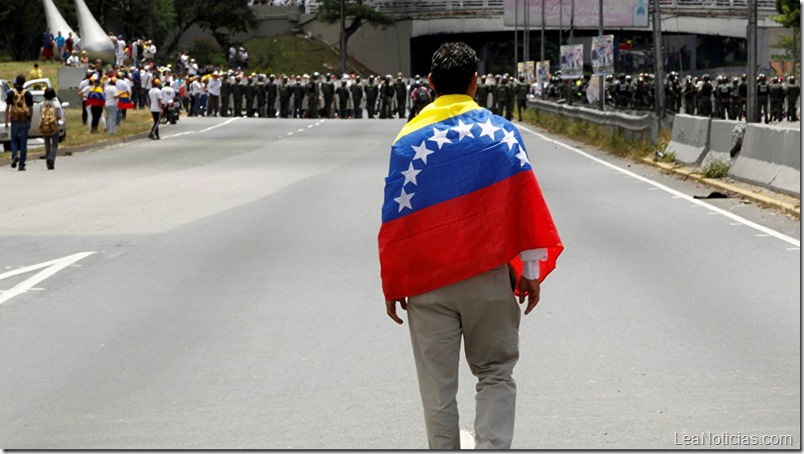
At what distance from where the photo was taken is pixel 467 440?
680 centimetres

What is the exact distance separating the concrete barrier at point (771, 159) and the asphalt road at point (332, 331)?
84 cm

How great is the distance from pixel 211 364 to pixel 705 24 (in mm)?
110080

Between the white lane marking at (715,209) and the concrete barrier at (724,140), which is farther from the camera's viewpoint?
the concrete barrier at (724,140)

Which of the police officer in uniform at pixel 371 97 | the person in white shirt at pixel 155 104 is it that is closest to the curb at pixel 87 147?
the person in white shirt at pixel 155 104

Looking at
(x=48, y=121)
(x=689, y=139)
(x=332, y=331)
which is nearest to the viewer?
(x=332, y=331)

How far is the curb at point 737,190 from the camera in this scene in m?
17.7

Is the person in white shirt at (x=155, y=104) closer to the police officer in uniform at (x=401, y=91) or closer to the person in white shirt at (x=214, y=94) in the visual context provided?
the person in white shirt at (x=214, y=94)

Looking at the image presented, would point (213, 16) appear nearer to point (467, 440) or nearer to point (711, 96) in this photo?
point (711, 96)

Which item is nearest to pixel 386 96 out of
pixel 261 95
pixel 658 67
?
pixel 261 95

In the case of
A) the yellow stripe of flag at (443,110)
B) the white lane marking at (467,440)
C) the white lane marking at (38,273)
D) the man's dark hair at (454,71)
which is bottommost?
the white lane marking at (38,273)

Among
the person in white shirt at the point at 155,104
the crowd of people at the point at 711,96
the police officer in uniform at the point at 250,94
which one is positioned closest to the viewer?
the person in white shirt at the point at 155,104

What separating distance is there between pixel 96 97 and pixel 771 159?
2413cm

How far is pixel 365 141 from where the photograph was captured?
39.4 m

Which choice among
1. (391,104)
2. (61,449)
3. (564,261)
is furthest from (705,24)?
(61,449)
